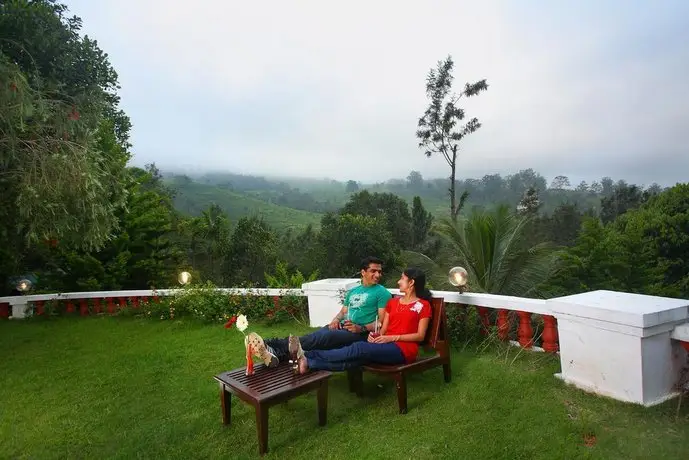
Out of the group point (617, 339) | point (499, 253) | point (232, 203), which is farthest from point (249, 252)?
point (232, 203)

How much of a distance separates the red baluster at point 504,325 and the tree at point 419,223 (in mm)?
18840

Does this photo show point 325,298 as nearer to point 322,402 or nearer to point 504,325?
point 504,325

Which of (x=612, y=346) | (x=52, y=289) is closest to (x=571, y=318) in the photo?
(x=612, y=346)

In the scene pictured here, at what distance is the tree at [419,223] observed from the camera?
922 inches

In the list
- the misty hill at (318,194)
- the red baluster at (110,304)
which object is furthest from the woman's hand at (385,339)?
the misty hill at (318,194)

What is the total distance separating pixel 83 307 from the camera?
7.77m

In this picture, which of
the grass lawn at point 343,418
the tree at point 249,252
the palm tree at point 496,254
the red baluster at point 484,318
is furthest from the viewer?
the tree at point 249,252

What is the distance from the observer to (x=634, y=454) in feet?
7.58

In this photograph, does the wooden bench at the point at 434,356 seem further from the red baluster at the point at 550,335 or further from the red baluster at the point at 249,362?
the red baluster at the point at 550,335

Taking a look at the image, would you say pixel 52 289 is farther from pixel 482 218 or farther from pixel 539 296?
pixel 539 296

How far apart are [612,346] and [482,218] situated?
4.14 metres

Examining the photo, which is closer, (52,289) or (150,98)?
(52,289)

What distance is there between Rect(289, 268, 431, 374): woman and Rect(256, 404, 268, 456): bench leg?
0.43 meters

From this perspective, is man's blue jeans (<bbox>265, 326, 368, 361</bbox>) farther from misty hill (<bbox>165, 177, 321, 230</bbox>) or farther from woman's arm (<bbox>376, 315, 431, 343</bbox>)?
misty hill (<bbox>165, 177, 321, 230</bbox>)
